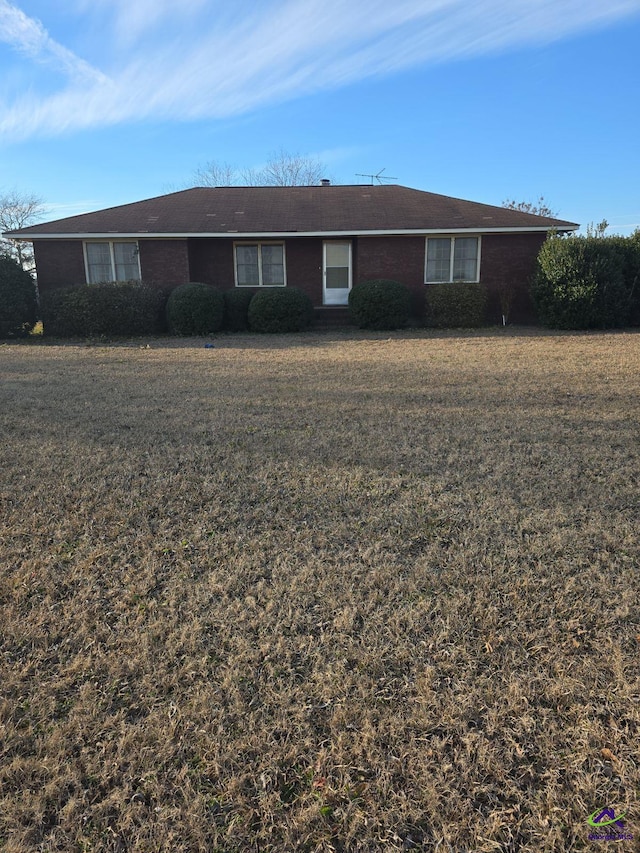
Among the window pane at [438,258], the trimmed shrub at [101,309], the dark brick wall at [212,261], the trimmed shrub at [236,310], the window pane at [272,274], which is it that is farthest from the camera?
the window pane at [272,274]

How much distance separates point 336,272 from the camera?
55.4 feet

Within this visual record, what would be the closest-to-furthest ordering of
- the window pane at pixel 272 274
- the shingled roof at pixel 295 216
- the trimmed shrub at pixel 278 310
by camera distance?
the trimmed shrub at pixel 278 310 < the shingled roof at pixel 295 216 < the window pane at pixel 272 274

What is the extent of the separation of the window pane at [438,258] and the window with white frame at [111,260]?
889 centimetres

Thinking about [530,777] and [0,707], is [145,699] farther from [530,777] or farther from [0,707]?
[530,777]

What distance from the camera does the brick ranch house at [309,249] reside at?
15.8 m

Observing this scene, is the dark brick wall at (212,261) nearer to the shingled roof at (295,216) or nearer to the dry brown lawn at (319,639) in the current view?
the shingled roof at (295,216)

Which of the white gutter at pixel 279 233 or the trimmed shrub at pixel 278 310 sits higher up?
the white gutter at pixel 279 233

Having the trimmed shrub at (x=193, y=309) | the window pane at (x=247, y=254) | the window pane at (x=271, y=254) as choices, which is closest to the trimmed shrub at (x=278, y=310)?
the trimmed shrub at (x=193, y=309)

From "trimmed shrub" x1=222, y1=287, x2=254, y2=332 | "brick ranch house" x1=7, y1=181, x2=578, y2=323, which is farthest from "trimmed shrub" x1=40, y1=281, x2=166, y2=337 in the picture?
"trimmed shrub" x1=222, y1=287, x2=254, y2=332

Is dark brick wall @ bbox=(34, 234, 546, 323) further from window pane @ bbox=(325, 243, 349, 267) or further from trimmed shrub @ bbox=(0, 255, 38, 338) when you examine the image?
trimmed shrub @ bbox=(0, 255, 38, 338)

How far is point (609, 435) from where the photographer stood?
512 cm

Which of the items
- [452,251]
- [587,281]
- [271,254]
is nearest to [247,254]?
[271,254]

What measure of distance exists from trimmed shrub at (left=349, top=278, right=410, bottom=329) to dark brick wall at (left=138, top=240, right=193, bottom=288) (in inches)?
203

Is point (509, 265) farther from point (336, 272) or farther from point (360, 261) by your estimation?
point (336, 272)
